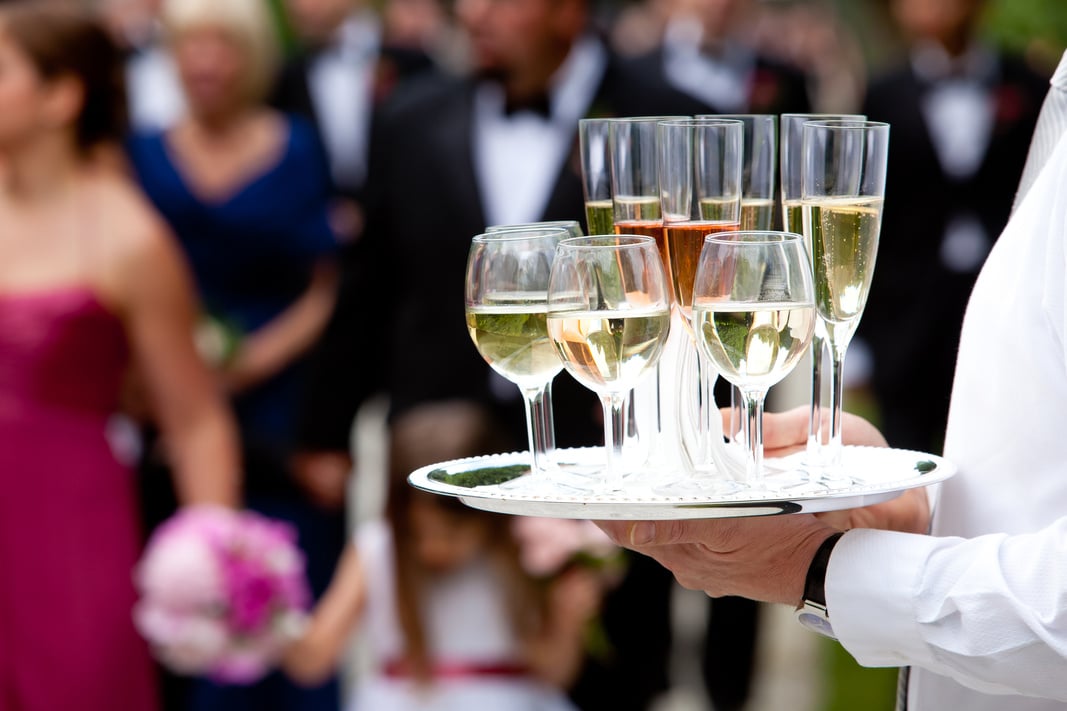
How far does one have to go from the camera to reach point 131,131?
6070 millimetres

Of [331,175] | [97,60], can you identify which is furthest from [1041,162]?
[331,175]

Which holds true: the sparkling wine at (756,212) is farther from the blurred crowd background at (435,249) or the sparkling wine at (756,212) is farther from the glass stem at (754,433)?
the blurred crowd background at (435,249)

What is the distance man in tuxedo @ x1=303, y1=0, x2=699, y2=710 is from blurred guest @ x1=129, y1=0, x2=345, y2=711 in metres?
0.59

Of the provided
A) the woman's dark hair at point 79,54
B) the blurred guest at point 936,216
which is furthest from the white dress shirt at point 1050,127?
the blurred guest at point 936,216

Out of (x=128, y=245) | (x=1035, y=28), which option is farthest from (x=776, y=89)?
(x=128, y=245)

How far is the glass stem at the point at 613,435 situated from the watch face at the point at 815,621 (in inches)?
13.0

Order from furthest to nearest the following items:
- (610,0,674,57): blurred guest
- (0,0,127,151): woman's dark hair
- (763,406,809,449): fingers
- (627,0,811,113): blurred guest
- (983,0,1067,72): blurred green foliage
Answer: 1. (610,0,674,57): blurred guest
2. (627,0,811,113): blurred guest
3. (983,0,1067,72): blurred green foliage
4. (0,0,127,151): woman's dark hair
5. (763,406,809,449): fingers

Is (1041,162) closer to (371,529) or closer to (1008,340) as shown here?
(1008,340)

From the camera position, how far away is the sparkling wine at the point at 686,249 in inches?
80.4

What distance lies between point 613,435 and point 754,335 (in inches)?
10.3

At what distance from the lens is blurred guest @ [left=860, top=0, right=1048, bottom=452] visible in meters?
6.39

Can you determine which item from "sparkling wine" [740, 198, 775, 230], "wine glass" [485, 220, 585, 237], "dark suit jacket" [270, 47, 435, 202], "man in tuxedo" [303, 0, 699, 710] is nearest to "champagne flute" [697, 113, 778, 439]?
"sparkling wine" [740, 198, 775, 230]

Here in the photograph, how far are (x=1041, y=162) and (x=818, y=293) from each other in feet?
1.40

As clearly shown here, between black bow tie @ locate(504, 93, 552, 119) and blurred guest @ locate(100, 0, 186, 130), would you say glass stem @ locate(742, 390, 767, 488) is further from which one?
blurred guest @ locate(100, 0, 186, 130)
